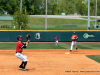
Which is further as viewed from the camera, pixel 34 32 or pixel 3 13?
pixel 3 13

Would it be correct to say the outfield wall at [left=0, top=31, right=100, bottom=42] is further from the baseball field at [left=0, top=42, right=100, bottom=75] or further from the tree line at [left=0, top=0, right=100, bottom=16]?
the tree line at [left=0, top=0, right=100, bottom=16]

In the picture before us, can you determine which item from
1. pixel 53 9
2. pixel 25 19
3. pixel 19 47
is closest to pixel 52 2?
pixel 53 9

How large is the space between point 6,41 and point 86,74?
2586cm

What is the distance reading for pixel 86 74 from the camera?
9.56 m

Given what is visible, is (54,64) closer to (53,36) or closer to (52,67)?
(52,67)

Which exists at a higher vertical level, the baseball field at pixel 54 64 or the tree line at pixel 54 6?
the tree line at pixel 54 6

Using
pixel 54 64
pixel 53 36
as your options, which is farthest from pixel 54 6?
pixel 54 64

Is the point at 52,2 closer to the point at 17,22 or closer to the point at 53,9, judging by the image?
the point at 53,9

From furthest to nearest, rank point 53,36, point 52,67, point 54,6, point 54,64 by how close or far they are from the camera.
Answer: point 54,6, point 53,36, point 54,64, point 52,67

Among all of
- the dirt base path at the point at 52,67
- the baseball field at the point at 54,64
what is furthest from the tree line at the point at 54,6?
the dirt base path at the point at 52,67

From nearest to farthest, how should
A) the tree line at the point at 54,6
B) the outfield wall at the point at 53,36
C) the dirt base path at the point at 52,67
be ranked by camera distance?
the dirt base path at the point at 52,67 < the outfield wall at the point at 53,36 < the tree line at the point at 54,6

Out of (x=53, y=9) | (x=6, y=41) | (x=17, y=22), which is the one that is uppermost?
(x=53, y=9)

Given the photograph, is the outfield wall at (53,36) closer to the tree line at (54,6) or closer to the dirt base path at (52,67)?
the dirt base path at (52,67)

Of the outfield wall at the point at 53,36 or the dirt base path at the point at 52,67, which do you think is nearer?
the dirt base path at the point at 52,67
